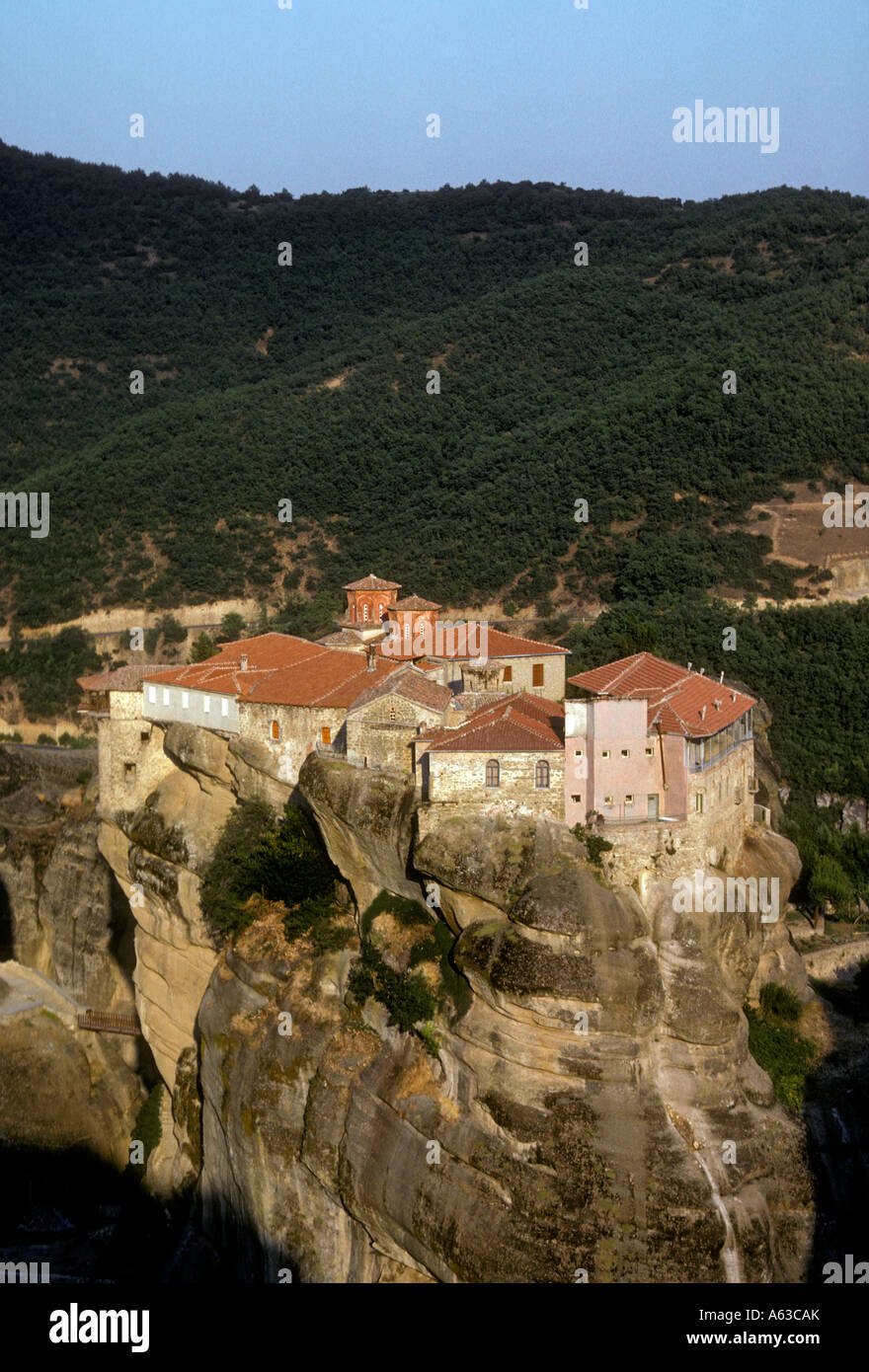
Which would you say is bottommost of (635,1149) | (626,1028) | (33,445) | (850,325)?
(635,1149)

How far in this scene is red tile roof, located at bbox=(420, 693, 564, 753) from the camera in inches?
883

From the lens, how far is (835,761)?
136ft

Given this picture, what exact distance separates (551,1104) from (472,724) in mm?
6831

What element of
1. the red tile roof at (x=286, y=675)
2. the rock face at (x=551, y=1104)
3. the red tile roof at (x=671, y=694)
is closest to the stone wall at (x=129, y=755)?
the red tile roof at (x=286, y=675)

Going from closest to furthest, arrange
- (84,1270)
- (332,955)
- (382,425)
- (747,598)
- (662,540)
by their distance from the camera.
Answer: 1. (332,955)
2. (84,1270)
3. (747,598)
4. (662,540)
5. (382,425)

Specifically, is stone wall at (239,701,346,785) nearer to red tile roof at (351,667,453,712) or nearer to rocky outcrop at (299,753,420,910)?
red tile roof at (351,667,453,712)

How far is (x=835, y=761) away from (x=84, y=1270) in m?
26.8

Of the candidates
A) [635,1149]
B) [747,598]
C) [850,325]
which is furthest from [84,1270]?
[850,325]

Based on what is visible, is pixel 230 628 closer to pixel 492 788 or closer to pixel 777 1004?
pixel 777 1004

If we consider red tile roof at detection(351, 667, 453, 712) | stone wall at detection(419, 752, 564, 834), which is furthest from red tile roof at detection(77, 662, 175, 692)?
stone wall at detection(419, 752, 564, 834)

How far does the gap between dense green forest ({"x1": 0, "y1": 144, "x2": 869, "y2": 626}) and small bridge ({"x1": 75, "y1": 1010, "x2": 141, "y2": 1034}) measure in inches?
913

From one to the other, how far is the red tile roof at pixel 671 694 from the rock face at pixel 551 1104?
9.49ft

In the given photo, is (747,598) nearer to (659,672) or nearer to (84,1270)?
(659,672)


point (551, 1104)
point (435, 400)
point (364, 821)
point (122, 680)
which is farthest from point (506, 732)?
point (435, 400)
